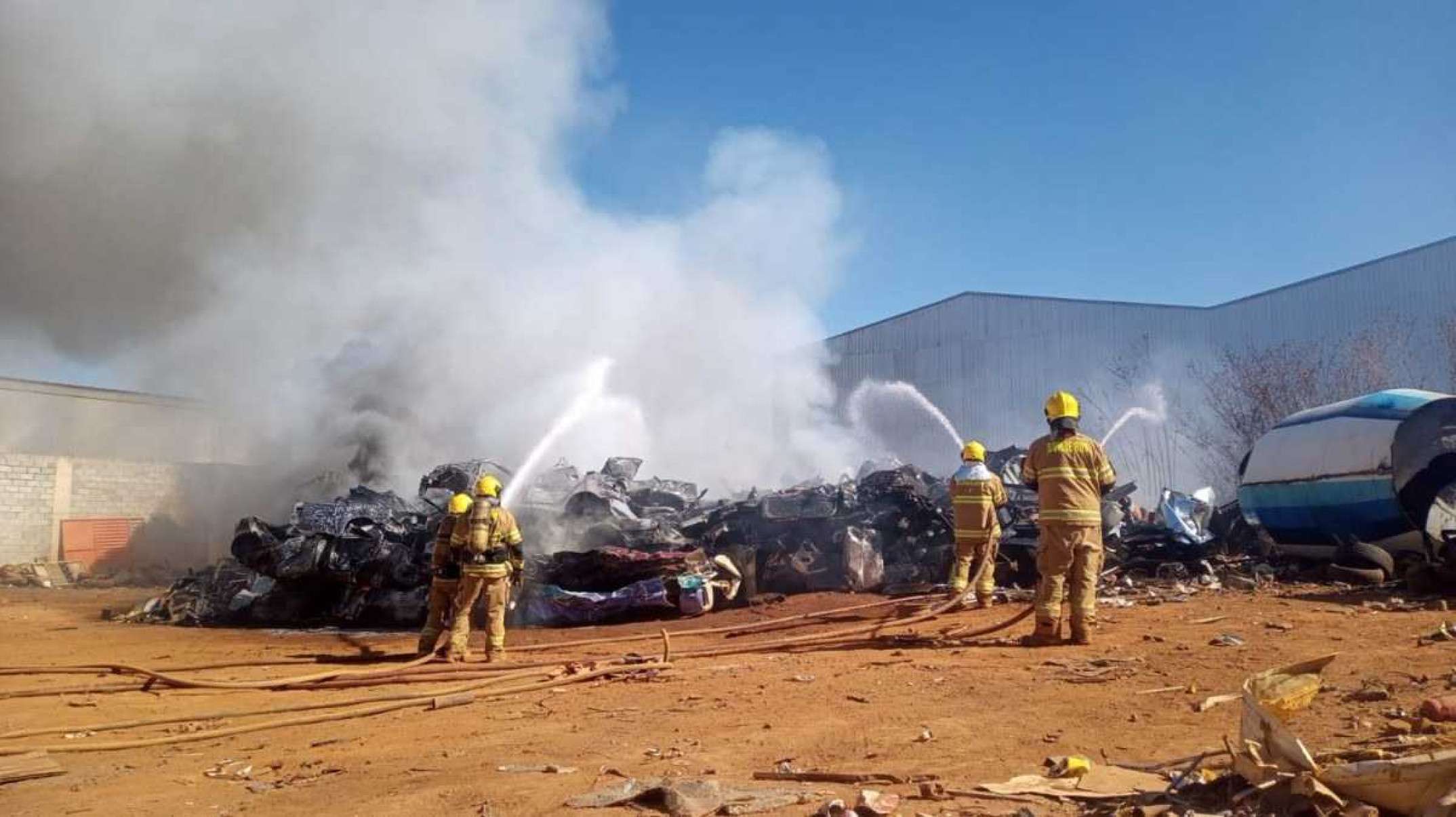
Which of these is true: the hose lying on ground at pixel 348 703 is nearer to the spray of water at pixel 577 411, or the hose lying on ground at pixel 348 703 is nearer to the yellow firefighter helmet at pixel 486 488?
the yellow firefighter helmet at pixel 486 488

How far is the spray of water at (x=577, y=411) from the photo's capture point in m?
17.9

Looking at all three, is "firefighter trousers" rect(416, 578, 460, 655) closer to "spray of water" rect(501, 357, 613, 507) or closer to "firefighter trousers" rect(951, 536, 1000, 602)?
"firefighter trousers" rect(951, 536, 1000, 602)

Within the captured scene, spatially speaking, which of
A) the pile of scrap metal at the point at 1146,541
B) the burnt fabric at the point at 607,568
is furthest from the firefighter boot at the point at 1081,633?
the burnt fabric at the point at 607,568

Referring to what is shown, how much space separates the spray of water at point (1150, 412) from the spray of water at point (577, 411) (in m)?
10.9

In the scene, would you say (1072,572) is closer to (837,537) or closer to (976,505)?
(976,505)

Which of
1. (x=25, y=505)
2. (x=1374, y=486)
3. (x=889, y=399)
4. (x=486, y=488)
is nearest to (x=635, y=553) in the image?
(x=486, y=488)

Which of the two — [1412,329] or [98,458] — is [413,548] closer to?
[98,458]

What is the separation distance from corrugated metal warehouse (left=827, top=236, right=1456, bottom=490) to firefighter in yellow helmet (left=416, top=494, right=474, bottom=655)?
17.6 m

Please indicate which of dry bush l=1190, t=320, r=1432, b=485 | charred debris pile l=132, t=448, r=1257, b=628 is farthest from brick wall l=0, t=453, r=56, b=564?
dry bush l=1190, t=320, r=1432, b=485

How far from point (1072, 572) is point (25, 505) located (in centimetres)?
1993

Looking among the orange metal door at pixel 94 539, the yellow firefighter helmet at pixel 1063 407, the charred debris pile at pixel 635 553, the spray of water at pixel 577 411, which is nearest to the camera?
the yellow firefighter helmet at pixel 1063 407

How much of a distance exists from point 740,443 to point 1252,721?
18.4 meters

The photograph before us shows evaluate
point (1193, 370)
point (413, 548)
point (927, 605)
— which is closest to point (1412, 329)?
point (1193, 370)

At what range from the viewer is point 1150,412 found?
22.3m
